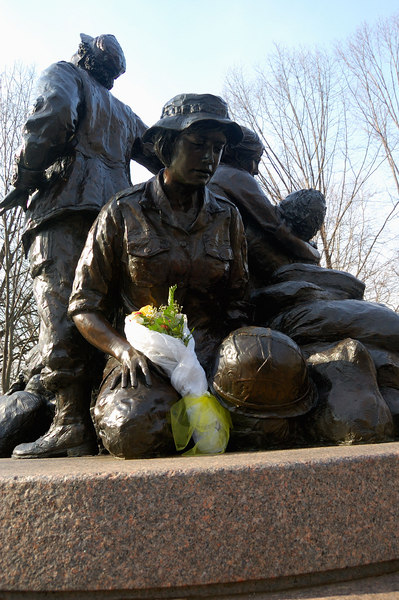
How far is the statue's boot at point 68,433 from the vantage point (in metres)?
2.92

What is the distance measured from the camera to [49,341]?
3170 millimetres

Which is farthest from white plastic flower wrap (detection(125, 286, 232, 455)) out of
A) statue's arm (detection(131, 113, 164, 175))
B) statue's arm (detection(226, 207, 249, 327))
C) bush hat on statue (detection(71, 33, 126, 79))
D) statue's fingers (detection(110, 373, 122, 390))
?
bush hat on statue (detection(71, 33, 126, 79))

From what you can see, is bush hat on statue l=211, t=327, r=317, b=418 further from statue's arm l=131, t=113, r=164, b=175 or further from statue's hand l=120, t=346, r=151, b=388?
statue's arm l=131, t=113, r=164, b=175

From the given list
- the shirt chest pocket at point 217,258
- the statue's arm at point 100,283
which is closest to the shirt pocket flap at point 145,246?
the statue's arm at point 100,283

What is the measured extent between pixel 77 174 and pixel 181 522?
8.75ft

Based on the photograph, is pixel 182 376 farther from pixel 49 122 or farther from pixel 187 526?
pixel 49 122

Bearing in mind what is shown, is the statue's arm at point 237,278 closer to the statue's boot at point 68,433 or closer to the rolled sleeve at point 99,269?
the rolled sleeve at point 99,269

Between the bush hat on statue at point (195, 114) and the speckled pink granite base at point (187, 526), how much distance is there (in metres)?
1.72

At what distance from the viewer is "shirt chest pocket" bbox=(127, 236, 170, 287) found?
2.81m

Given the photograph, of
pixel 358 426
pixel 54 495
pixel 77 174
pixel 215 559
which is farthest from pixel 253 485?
pixel 77 174

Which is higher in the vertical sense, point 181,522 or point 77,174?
point 77,174

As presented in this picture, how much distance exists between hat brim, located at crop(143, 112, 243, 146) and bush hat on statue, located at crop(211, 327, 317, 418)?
3.41 feet

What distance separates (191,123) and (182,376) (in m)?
1.23

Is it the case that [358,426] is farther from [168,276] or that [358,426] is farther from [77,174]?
[77,174]
